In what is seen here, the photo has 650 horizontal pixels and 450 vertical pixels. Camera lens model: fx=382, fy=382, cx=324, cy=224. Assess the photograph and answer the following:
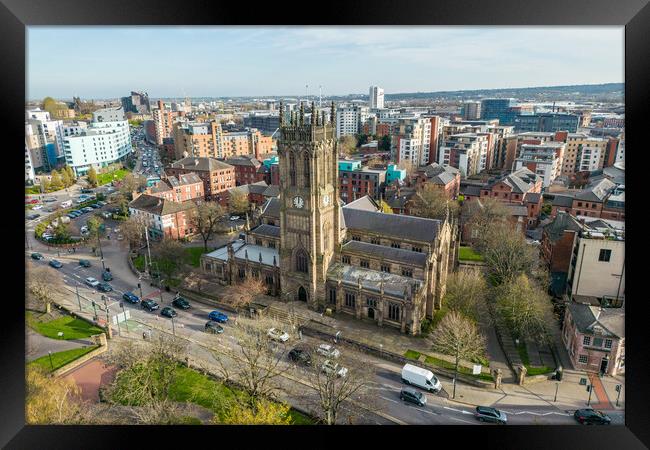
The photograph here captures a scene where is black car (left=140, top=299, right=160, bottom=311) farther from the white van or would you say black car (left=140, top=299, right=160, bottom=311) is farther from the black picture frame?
the black picture frame

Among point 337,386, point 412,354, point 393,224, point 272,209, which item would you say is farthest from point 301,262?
point 337,386

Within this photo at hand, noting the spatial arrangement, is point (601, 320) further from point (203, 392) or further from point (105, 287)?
point (105, 287)

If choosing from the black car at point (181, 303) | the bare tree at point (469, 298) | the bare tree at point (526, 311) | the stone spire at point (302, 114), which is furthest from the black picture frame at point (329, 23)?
the black car at point (181, 303)

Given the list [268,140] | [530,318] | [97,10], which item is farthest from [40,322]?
[268,140]

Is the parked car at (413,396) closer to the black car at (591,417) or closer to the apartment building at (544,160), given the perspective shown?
the black car at (591,417)

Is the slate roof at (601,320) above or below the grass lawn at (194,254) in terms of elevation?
above

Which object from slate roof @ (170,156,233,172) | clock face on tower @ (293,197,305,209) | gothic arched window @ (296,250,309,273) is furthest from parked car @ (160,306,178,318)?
slate roof @ (170,156,233,172)
